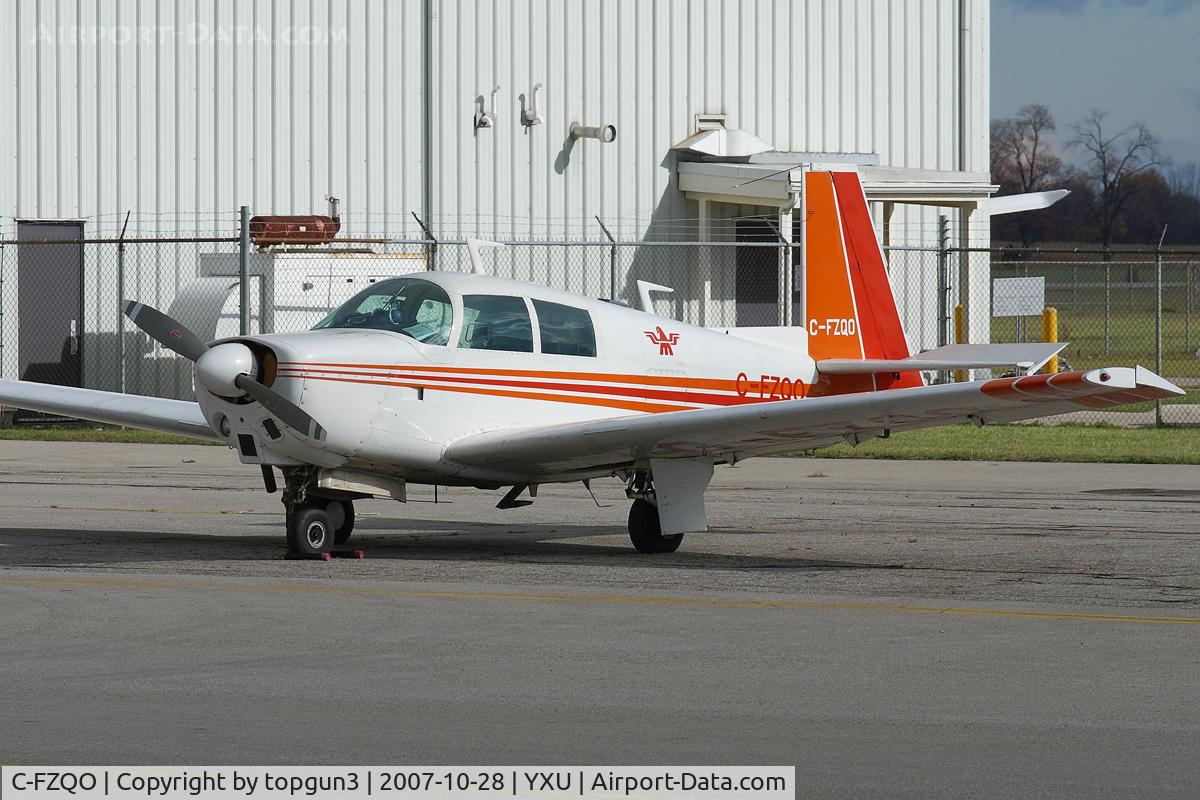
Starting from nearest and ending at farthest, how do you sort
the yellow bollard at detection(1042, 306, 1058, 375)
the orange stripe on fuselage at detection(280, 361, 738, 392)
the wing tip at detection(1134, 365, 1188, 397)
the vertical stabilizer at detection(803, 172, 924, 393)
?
the wing tip at detection(1134, 365, 1188, 397)
the orange stripe on fuselage at detection(280, 361, 738, 392)
the vertical stabilizer at detection(803, 172, 924, 393)
the yellow bollard at detection(1042, 306, 1058, 375)

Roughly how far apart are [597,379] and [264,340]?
241 cm

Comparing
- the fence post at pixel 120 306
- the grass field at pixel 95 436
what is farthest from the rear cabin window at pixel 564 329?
the fence post at pixel 120 306

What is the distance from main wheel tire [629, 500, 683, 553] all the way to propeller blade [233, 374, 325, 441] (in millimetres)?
2412

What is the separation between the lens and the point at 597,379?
11164 mm

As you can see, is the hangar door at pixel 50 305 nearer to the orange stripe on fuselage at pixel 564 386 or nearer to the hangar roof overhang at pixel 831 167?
the hangar roof overhang at pixel 831 167

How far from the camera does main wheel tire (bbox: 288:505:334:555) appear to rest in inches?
410

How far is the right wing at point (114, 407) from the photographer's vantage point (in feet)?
40.1

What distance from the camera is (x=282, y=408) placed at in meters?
9.71

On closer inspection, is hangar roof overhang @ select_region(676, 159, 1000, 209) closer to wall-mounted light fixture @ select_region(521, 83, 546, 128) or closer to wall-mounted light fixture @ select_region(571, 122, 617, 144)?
wall-mounted light fixture @ select_region(571, 122, 617, 144)

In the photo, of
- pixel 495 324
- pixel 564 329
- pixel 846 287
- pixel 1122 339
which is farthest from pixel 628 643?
pixel 1122 339

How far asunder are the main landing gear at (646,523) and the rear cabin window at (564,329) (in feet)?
3.26

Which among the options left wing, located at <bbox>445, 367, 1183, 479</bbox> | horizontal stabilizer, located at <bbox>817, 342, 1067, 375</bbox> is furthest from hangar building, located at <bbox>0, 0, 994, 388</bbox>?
left wing, located at <bbox>445, 367, 1183, 479</bbox>

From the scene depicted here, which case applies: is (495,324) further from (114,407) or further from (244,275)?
(244,275)

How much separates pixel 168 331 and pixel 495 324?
2.16 m
